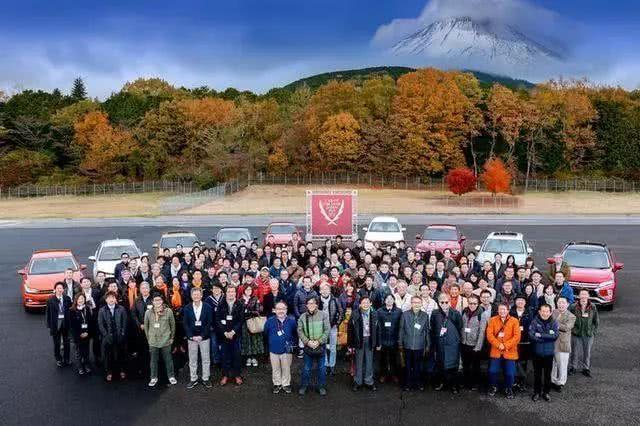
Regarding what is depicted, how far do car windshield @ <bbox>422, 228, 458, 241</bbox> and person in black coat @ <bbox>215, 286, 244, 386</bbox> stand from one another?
42.3ft

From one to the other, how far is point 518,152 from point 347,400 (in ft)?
243

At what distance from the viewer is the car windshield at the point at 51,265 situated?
1658cm

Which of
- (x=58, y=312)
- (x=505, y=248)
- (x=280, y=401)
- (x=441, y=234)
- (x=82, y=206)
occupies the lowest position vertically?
(x=82, y=206)

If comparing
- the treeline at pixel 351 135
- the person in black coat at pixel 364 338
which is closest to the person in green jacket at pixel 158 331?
the person in black coat at pixel 364 338

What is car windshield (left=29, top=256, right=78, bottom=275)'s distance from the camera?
54.4 feet

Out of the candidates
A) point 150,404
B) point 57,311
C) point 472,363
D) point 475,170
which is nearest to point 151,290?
point 57,311

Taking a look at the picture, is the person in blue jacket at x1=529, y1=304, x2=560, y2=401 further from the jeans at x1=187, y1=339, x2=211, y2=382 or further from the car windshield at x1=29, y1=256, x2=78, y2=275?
the car windshield at x1=29, y1=256, x2=78, y2=275

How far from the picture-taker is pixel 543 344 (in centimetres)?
930

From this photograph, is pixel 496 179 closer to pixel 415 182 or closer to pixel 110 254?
pixel 415 182

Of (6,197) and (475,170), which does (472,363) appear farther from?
(6,197)

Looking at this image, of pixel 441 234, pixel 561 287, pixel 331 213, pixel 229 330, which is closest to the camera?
pixel 229 330

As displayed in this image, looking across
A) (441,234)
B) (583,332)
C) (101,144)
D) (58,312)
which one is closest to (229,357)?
(58,312)

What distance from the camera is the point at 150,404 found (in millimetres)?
9266

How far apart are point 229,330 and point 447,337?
3624mm
